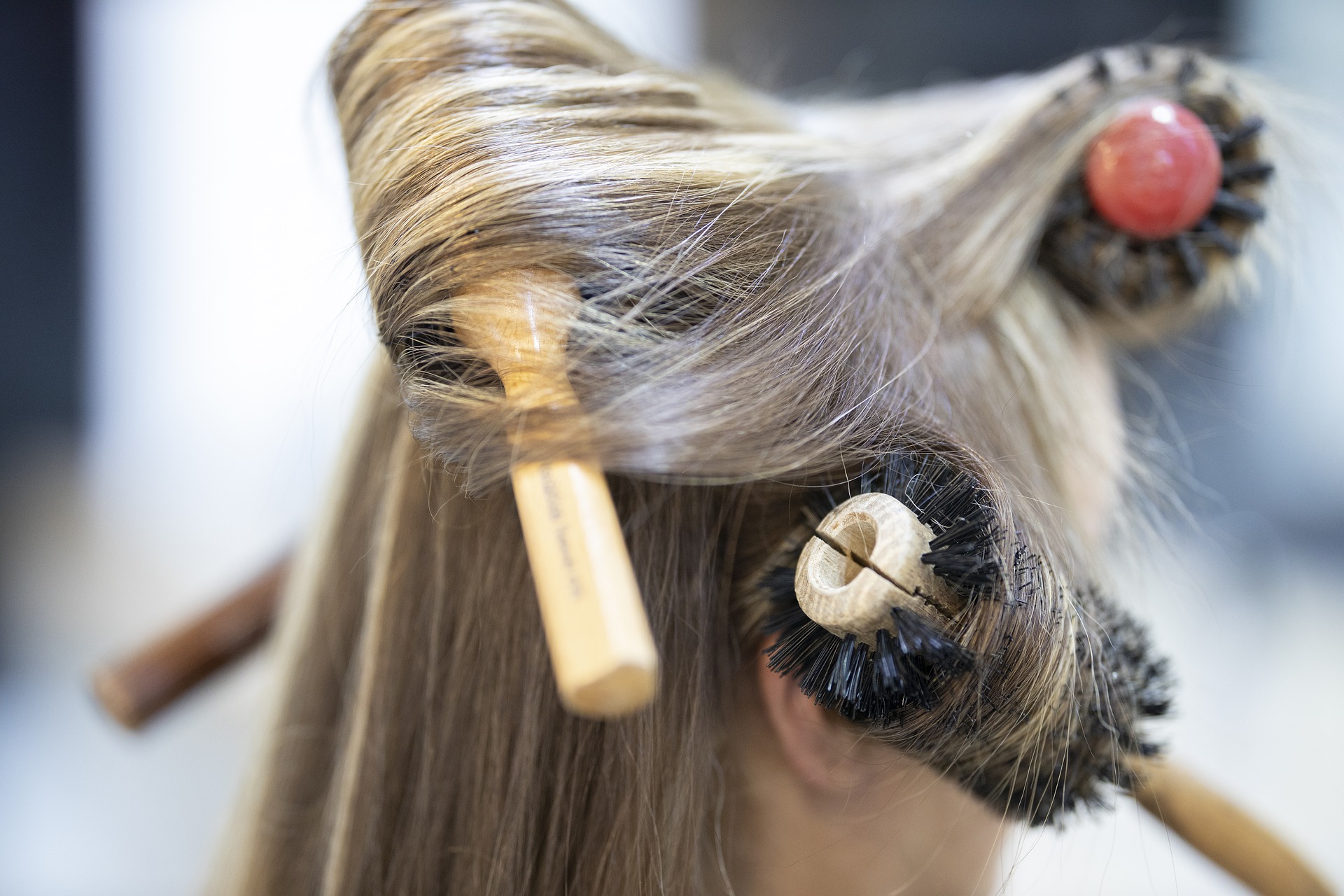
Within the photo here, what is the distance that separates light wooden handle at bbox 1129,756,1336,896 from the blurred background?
0.49m

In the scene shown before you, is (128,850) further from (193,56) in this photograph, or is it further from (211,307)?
(193,56)

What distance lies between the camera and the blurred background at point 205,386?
0.89 meters

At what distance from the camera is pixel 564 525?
198 millimetres

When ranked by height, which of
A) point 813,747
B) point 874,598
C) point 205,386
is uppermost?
point 874,598

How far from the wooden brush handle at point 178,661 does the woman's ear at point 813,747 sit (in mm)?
363

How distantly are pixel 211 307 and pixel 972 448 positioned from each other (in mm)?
961

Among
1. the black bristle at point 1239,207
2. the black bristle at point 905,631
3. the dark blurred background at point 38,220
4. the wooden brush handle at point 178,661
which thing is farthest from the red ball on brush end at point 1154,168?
the dark blurred background at point 38,220

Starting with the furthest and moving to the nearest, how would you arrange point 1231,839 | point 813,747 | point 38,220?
1. point 38,220
2. point 1231,839
3. point 813,747

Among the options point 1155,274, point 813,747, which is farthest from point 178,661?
point 1155,274

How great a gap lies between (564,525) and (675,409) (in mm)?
49

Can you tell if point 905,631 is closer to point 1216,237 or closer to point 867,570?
point 867,570

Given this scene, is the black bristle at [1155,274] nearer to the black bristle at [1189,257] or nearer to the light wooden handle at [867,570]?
the black bristle at [1189,257]

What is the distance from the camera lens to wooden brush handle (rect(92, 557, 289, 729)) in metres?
0.49

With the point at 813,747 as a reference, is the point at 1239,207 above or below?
above
